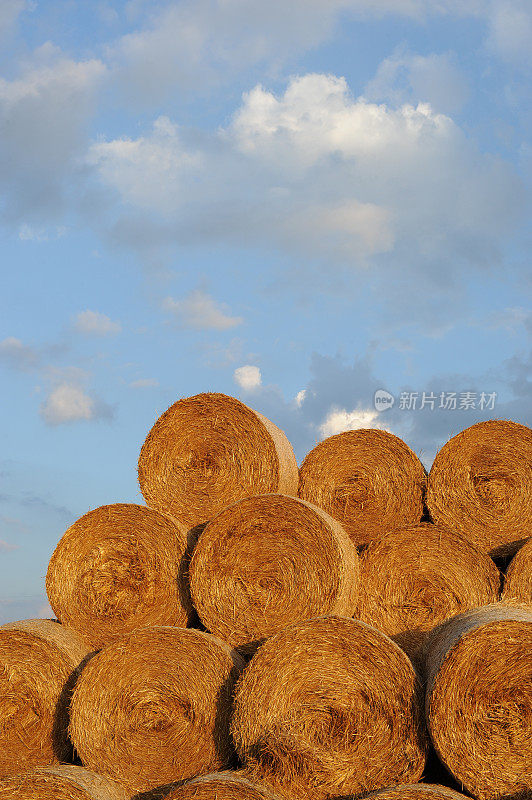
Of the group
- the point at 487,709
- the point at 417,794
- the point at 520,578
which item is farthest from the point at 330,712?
the point at 520,578

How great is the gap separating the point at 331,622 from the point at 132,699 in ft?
4.66

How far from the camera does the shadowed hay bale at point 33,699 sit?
544 cm

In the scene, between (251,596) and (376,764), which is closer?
(376,764)

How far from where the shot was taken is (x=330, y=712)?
15.0ft

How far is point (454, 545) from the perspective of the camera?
594 centimetres

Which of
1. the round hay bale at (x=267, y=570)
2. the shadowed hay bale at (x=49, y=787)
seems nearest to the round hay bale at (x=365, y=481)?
the round hay bale at (x=267, y=570)

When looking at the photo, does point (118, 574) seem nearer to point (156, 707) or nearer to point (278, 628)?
point (156, 707)

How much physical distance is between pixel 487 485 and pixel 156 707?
3180mm

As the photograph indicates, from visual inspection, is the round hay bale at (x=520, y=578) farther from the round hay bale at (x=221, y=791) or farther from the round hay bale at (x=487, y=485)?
the round hay bale at (x=221, y=791)

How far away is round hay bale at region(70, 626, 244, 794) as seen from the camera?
490cm

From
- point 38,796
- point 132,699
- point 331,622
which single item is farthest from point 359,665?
point 38,796

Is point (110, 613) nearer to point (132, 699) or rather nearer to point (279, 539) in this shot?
point (132, 699)

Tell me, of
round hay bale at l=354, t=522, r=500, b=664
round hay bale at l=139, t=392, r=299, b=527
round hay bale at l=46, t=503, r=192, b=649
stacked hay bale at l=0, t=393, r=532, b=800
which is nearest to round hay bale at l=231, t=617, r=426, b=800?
stacked hay bale at l=0, t=393, r=532, b=800

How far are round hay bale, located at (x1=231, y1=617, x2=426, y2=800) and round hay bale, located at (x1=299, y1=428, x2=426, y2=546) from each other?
6.41ft
